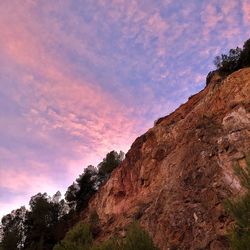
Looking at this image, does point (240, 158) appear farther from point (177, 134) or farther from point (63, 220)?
point (63, 220)

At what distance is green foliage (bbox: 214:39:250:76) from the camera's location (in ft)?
137

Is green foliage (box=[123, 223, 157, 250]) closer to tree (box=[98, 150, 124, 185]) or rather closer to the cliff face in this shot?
the cliff face

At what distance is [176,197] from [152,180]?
27.8 feet

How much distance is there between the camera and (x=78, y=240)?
28594 millimetres

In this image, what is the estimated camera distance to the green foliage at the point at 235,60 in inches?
1645

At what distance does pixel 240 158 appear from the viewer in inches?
1123

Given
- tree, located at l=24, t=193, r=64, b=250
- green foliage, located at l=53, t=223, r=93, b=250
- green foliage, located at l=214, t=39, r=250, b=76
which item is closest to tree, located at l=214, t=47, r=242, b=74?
green foliage, located at l=214, t=39, r=250, b=76

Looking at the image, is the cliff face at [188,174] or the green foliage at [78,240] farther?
the cliff face at [188,174]

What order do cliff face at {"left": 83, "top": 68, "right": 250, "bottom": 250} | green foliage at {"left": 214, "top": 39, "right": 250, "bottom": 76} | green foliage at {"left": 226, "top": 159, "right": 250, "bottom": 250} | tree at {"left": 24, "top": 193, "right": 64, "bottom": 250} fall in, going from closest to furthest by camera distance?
green foliage at {"left": 226, "top": 159, "right": 250, "bottom": 250}
cliff face at {"left": 83, "top": 68, "right": 250, "bottom": 250}
green foliage at {"left": 214, "top": 39, "right": 250, "bottom": 76}
tree at {"left": 24, "top": 193, "right": 64, "bottom": 250}

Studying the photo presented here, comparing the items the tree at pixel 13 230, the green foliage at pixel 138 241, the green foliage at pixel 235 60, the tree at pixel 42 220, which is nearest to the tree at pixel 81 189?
the tree at pixel 42 220

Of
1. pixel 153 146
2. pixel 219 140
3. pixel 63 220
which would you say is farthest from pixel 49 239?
pixel 219 140

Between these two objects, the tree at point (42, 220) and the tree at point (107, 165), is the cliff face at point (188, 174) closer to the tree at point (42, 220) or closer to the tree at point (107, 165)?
the tree at point (42, 220)

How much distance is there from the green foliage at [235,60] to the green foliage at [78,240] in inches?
1020

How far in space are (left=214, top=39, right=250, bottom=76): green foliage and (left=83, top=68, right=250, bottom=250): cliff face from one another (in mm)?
1670
